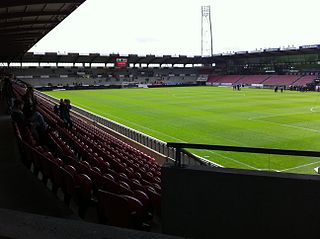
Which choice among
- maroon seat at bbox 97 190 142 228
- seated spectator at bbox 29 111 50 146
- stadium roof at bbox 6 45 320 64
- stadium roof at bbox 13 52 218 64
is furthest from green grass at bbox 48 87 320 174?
stadium roof at bbox 13 52 218 64

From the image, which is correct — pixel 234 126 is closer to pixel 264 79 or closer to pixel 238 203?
pixel 238 203

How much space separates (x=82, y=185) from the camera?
4.85 m

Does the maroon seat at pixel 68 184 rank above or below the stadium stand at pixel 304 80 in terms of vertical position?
below

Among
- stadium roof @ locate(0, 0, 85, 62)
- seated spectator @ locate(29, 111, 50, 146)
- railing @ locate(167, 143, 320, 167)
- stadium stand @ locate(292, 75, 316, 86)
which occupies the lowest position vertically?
seated spectator @ locate(29, 111, 50, 146)

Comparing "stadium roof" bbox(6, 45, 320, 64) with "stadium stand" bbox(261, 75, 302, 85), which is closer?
"stadium roof" bbox(6, 45, 320, 64)

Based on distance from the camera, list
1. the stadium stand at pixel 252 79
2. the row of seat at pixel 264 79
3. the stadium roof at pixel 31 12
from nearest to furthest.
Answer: the stadium roof at pixel 31 12 < the row of seat at pixel 264 79 < the stadium stand at pixel 252 79

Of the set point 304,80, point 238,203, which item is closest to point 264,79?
point 304,80

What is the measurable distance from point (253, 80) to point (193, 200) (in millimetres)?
78785

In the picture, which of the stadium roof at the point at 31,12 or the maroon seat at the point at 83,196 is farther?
the stadium roof at the point at 31,12

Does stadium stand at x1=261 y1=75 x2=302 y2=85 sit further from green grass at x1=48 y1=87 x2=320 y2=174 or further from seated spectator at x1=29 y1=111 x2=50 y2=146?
seated spectator at x1=29 y1=111 x2=50 y2=146

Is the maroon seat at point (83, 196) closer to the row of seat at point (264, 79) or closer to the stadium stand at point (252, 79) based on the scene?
the row of seat at point (264, 79)

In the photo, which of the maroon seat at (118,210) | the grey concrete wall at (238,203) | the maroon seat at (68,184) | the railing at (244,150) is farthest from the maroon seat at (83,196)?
the railing at (244,150)

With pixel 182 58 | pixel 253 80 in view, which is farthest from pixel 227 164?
pixel 182 58

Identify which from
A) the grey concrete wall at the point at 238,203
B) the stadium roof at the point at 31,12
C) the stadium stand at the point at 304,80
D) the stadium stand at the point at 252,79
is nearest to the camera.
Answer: the grey concrete wall at the point at 238,203
